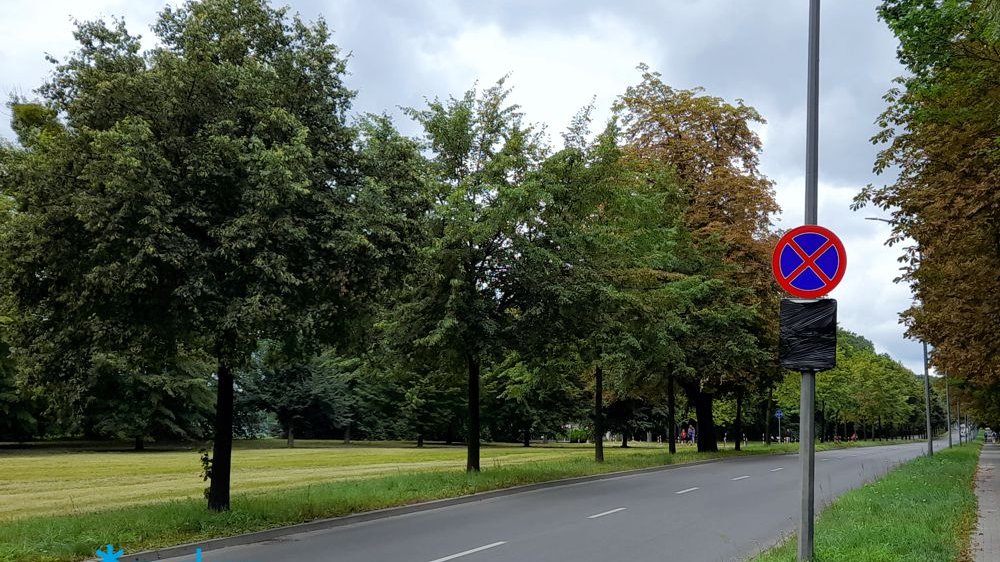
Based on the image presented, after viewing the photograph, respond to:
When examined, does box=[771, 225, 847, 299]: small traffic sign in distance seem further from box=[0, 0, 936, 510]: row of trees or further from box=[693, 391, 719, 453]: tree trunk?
box=[693, 391, 719, 453]: tree trunk

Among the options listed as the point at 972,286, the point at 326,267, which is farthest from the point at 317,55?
the point at 972,286

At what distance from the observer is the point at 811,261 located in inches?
303

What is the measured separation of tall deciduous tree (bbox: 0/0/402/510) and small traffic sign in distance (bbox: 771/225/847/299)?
6.46 meters

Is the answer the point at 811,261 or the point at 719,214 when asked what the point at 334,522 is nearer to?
the point at 811,261

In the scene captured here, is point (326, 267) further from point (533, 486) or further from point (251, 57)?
point (533, 486)

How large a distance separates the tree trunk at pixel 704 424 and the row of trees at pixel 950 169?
19391 mm

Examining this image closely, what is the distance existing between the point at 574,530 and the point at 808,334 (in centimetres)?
593

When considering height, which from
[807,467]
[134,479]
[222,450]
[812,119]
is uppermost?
[812,119]

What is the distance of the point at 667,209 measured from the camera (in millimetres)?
30188

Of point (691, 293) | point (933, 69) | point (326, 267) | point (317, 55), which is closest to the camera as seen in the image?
point (326, 267)

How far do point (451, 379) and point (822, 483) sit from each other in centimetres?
1085

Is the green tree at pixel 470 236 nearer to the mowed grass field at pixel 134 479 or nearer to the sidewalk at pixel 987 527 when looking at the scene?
the mowed grass field at pixel 134 479

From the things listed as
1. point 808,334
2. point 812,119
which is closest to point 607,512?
point 808,334

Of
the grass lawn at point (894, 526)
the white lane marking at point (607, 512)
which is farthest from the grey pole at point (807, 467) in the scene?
the white lane marking at point (607, 512)
